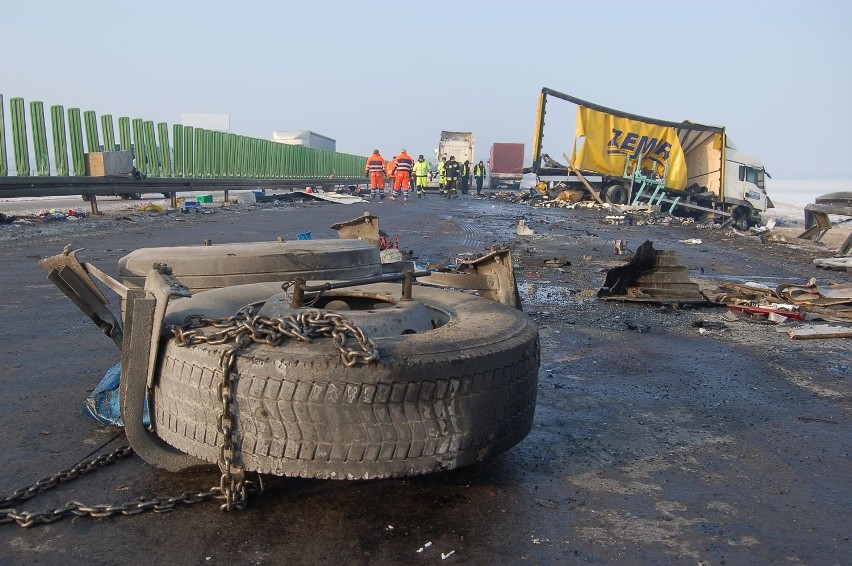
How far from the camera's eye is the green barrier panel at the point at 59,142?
1657 cm

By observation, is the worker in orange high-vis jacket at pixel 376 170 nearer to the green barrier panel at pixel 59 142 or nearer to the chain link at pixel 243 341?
the green barrier panel at pixel 59 142

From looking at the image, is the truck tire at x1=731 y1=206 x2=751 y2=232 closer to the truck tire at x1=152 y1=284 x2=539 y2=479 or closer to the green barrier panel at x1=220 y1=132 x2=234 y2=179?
the green barrier panel at x1=220 y1=132 x2=234 y2=179

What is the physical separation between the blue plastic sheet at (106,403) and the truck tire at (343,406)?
893mm

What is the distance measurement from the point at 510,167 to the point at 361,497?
156 feet

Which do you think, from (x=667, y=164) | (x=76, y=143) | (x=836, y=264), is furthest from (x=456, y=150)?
(x=836, y=264)

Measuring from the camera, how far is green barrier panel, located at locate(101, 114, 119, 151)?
18.8 metres

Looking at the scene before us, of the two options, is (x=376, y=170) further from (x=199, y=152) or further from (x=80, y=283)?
(x=80, y=283)

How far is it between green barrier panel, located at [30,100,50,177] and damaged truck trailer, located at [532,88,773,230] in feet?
55.7

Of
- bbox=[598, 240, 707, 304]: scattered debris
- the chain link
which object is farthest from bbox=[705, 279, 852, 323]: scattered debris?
the chain link

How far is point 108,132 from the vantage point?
747 inches

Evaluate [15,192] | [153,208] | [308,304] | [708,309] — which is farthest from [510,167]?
[308,304]

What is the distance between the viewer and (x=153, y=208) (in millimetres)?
17953

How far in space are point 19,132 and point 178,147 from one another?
7238 millimetres

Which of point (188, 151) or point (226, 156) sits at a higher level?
point (188, 151)
